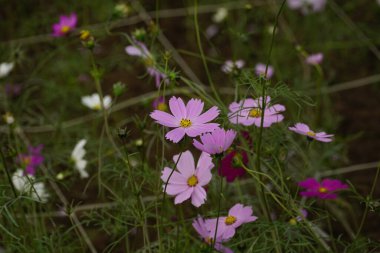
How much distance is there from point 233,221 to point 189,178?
0.33 ft

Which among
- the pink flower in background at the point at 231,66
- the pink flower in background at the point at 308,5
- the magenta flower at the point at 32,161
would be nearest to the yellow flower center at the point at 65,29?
the magenta flower at the point at 32,161

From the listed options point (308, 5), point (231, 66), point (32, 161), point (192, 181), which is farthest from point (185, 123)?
point (308, 5)

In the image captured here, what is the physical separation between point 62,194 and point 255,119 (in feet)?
2.52

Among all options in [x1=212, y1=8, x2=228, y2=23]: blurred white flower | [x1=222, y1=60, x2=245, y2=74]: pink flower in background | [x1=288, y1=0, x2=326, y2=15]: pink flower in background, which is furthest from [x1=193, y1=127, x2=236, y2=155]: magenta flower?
[x1=288, y1=0, x2=326, y2=15]: pink flower in background

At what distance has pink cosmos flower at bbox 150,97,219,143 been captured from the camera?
2.34 feet

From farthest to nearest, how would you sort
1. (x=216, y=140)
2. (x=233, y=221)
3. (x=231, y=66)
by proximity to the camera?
(x=231, y=66) → (x=233, y=221) → (x=216, y=140)

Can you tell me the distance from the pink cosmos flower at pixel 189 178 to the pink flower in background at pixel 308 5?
4.61ft

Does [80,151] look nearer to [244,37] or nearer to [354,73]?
[244,37]

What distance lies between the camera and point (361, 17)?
7.22ft

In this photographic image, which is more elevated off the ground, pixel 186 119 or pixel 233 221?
pixel 186 119

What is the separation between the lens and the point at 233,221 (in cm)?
86

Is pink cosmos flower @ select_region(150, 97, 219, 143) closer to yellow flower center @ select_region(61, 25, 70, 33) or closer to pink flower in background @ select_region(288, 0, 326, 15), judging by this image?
yellow flower center @ select_region(61, 25, 70, 33)

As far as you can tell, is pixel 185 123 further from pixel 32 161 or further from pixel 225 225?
pixel 32 161

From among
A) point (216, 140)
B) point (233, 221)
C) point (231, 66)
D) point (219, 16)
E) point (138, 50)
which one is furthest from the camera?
point (219, 16)
